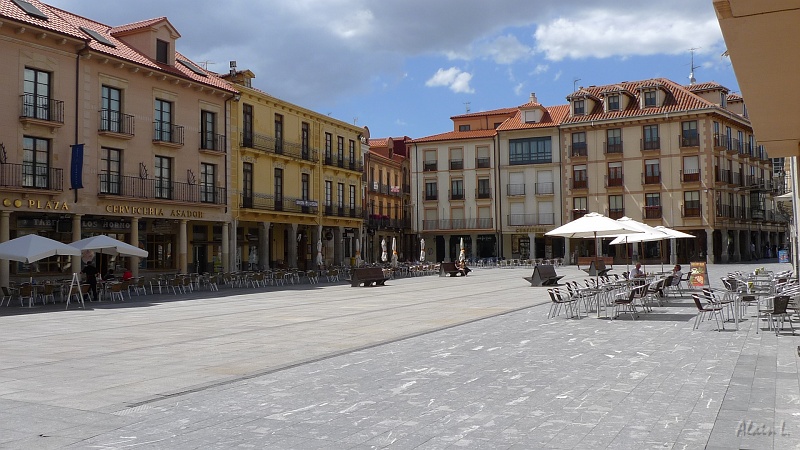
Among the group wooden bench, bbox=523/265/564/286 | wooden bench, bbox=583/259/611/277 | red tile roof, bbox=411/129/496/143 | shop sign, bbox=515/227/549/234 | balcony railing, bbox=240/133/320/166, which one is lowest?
wooden bench, bbox=523/265/564/286

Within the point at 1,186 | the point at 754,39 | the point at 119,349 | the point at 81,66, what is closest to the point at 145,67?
the point at 81,66

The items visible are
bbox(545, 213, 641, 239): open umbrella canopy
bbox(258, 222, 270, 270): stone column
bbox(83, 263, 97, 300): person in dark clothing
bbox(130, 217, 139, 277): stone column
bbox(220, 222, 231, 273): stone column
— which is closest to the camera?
bbox(545, 213, 641, 239): open umbrella canopy

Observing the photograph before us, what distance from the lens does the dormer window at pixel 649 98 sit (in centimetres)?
5538

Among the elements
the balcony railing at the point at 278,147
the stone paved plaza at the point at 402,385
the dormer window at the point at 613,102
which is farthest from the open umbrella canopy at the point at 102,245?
the dormer window at the point at 613,102

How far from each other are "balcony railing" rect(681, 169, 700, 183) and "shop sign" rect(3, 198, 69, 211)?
142 ft

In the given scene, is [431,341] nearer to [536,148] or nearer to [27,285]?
[27,285]

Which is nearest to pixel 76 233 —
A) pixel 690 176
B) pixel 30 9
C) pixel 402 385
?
pixel 30 9

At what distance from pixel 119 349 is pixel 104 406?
461 centimetres

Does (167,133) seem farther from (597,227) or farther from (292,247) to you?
(597,227)

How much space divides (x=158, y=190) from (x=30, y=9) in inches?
345

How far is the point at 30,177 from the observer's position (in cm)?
2592

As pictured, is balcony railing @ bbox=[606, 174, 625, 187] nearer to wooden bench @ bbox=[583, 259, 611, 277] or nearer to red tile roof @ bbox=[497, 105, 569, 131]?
red tile roof @ bbox=[497, 105, 569, 131]

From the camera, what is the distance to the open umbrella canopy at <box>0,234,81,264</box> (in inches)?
804

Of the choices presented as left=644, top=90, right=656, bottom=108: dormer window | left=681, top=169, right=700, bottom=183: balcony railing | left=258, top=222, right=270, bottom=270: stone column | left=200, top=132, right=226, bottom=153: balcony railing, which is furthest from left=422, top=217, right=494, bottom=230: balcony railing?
left=200, top=132, right=226, bottom=153: balcony railing
